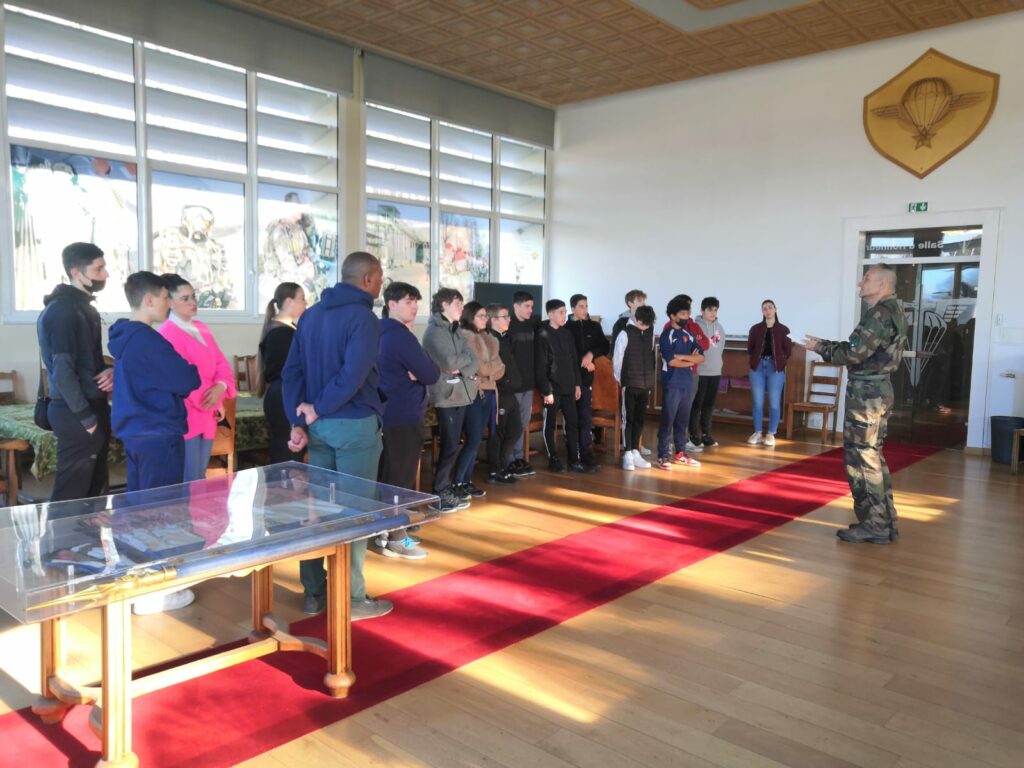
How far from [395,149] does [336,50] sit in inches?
51.8

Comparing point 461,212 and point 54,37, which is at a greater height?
point 54,37

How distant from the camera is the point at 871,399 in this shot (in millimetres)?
4652

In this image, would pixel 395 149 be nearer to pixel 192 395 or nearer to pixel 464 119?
pixel 464 119

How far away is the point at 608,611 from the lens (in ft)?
12.0

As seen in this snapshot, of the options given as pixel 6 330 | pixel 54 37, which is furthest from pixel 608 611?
pixel 54 37

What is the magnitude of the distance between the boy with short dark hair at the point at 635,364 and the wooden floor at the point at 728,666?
2090 millimetres

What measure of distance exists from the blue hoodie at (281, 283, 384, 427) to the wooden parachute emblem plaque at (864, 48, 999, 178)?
7.24 meters

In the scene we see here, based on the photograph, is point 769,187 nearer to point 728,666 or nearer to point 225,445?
point 225,445

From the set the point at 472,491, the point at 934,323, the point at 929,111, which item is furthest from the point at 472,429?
the point at 929,111

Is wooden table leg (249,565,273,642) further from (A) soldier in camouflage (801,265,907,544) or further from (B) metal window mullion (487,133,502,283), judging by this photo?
(B) metal window mullion (487,133,502,283)

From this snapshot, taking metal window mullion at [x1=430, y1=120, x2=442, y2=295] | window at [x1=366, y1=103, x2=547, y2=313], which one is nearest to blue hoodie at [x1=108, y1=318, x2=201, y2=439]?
window at [x1=366, y1=103, x2=547, y2=313]

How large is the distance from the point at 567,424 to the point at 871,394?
2.67m

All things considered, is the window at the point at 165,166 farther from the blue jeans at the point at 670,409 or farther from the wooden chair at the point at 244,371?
the blue jeans at the point at 670,409

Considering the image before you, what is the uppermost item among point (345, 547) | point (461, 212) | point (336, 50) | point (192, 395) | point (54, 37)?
point (336, 50)
